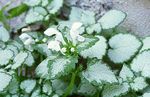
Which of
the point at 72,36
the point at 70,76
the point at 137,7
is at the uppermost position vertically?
the point at 72,36

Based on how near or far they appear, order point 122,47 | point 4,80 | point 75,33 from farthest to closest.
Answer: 1. point 122,47
2. point 4,80
3. point 75,33

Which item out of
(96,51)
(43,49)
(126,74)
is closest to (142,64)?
(126,74)

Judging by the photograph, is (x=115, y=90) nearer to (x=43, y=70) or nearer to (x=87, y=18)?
(x=43, y=70)

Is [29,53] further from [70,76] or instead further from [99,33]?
[99,33]

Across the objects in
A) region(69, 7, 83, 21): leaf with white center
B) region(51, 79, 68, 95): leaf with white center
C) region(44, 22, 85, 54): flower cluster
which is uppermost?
region(44, 22, 85, 54): flower cluster

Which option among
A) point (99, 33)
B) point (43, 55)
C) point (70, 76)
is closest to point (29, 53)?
point (43, 55)

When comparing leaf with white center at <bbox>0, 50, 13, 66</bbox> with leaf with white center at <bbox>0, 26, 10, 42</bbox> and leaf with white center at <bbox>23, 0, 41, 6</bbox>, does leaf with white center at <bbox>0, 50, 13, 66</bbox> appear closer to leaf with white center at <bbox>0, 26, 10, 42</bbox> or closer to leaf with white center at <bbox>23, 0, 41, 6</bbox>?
leaf with white center at <bbox>0, 26, 10, 42</bbox>

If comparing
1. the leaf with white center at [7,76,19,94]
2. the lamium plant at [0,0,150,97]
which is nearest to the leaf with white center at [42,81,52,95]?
the lamium plant at [0,0,150,97]

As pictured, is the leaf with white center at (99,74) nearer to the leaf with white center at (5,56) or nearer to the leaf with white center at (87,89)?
the leaf with white center at (87,89)
